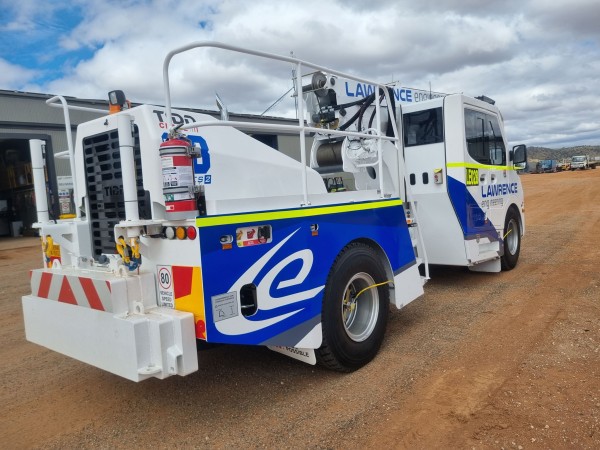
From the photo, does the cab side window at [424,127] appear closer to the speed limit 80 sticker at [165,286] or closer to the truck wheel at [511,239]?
the truck wheel at [511,239]

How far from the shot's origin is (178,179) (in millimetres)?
2887

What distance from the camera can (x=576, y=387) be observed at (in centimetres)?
346

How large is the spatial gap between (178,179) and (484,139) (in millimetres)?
5077

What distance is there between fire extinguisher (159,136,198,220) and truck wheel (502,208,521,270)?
5.73m

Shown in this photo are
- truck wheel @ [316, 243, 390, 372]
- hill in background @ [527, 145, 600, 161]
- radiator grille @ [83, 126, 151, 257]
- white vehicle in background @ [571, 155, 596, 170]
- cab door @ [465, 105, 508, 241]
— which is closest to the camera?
radiator grille @ [83, 126, 151, 257]

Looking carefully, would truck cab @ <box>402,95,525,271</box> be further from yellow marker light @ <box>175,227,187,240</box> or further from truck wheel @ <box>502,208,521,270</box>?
yellow marker light @ <box>175,227,187,240</box>

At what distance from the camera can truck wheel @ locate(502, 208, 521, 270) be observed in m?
7.36

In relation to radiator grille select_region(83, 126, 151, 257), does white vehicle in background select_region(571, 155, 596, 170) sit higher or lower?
higher

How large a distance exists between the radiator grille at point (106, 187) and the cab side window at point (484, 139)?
4321 millimetres

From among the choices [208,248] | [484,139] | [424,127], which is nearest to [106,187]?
[208,248]

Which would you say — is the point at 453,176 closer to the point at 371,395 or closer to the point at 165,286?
the point at 371,395

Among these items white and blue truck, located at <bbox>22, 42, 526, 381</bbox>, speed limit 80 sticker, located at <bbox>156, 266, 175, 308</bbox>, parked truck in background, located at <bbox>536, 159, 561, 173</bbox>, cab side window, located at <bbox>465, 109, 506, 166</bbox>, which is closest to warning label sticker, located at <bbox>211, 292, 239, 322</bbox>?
white and blue truck, located at <bbox>22, 42, 526, 381</bbox>

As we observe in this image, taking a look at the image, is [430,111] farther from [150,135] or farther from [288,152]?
[150,135]

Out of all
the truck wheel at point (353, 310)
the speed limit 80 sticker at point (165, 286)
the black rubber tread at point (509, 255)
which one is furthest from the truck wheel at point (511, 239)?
the speed limit 80 sticker at point (165, 286)
